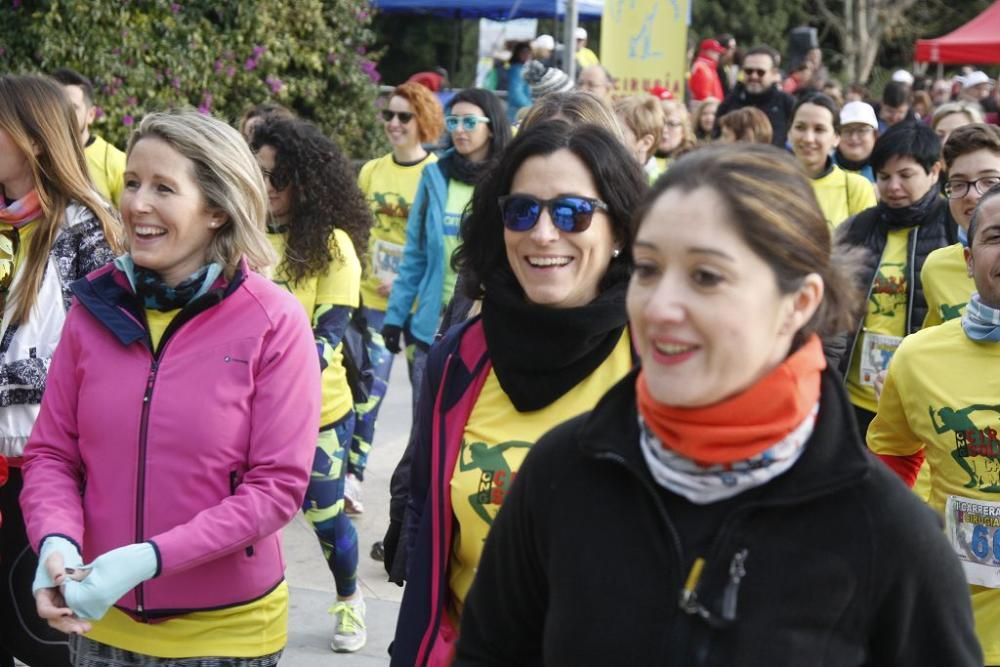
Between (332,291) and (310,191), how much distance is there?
40 cm

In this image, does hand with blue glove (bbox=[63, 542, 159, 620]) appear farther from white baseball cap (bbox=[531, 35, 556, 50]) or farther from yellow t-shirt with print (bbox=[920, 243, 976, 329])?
white baseball cap (bbox=[531, 35, 556, 50])

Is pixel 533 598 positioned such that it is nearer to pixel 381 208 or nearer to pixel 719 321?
pixel 719 321

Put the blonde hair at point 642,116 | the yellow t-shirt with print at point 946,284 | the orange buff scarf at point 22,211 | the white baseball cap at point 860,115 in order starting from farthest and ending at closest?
the white baseball cap at point 860,115, the blonde hair at point 642,116, the yellow t-shirt with print at point 946,284, the orange buff scarf at point 22,211

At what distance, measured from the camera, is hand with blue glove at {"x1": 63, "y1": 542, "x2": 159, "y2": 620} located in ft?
10.1

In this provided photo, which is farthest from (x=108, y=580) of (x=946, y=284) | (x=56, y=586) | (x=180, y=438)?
(x=946, y=284)

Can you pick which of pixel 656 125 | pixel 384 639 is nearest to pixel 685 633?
pixel 384 639

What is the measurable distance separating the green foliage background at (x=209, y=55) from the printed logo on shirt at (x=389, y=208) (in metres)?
4.37

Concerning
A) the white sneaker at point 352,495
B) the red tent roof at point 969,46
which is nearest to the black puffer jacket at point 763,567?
the white sneaker at point 352,495

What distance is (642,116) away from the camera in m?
7.44

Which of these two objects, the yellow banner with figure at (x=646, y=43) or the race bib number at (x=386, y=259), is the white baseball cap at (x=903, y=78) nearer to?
the yellow banner with figure at (x=646, y=43)

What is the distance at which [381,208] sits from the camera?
26.7ft

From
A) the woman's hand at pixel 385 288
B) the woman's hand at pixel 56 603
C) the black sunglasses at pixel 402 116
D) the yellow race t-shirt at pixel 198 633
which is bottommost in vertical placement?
the woman's hand at pixel 385 288

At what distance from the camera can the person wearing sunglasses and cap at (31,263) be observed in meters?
4.25

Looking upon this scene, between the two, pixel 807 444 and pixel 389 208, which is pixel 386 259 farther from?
pixel 807 444
